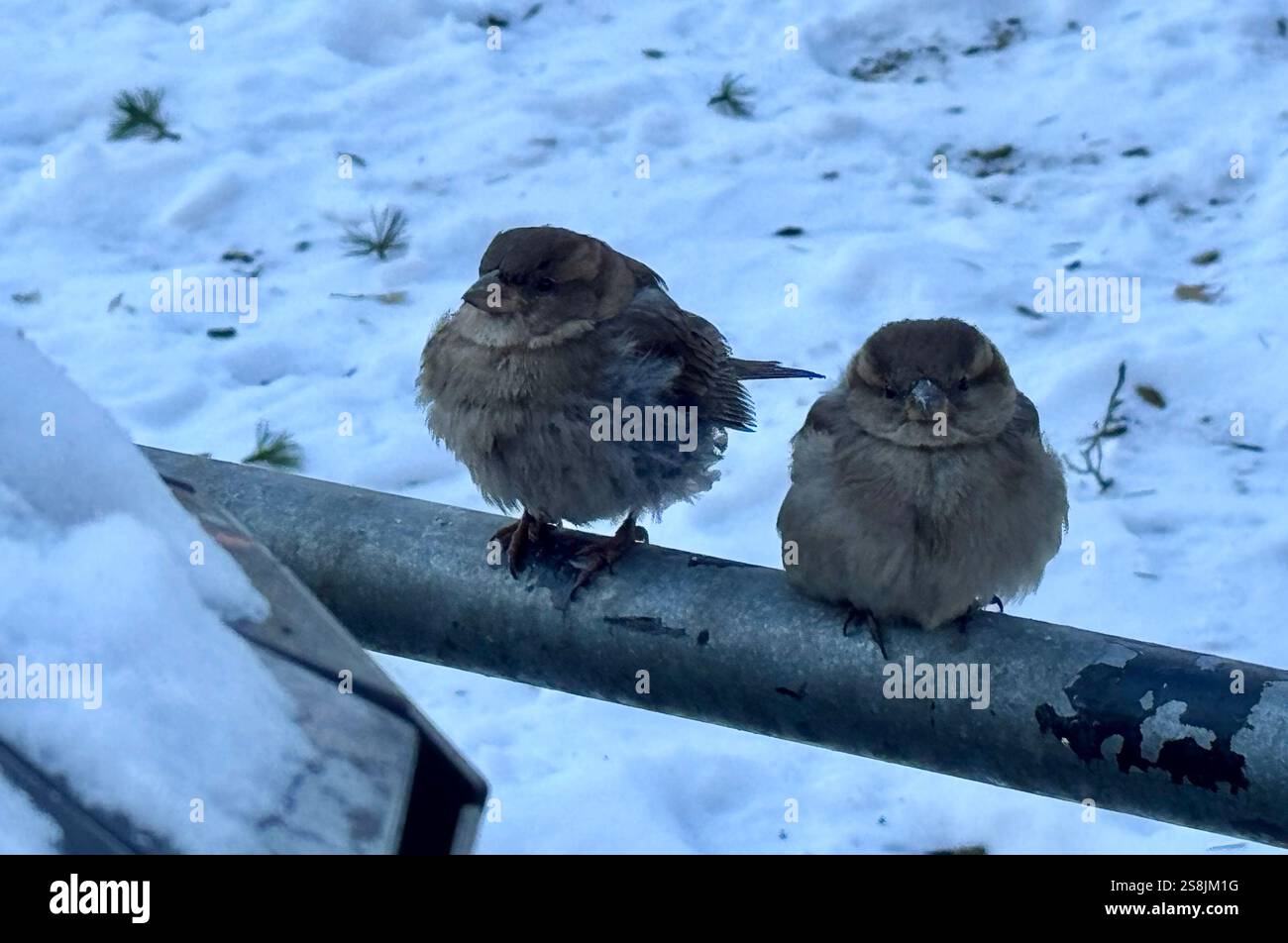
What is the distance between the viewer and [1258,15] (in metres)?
6.92

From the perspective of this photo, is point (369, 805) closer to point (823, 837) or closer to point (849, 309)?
point (823, 837)

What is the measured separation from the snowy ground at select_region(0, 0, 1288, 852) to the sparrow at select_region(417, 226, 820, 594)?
2.97 feet

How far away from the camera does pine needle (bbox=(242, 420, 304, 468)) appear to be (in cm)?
495

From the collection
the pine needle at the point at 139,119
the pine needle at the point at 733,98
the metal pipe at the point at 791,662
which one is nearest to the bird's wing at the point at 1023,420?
the metal pipe at the point at 791,662

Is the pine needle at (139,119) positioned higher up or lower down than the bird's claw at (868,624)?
higher up

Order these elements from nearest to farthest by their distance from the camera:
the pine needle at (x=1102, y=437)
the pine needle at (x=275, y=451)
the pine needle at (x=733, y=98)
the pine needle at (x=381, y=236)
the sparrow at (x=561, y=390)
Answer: the sparrow at (x=561, y=390), the pine needle at (x=1102, y=437), the pine needle at (x=275, y=451), the pine needle at (x=381, y=236), the pine needle at (x=733, y=98)

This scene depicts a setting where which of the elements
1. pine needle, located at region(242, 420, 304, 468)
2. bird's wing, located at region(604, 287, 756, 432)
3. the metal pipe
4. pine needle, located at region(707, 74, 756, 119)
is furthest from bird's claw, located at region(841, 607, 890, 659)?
pine needle, located at region(707, 74, 756, 119)

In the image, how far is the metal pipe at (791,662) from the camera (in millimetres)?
2107

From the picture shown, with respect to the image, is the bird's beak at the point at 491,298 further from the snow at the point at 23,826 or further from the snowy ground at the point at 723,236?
the snow at the point at 23,826

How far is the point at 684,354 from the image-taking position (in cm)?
361

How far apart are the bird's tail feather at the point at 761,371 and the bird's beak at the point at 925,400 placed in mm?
1040

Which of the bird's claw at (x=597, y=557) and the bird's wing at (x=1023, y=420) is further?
the bird's wing at (x=1023, y=420)
